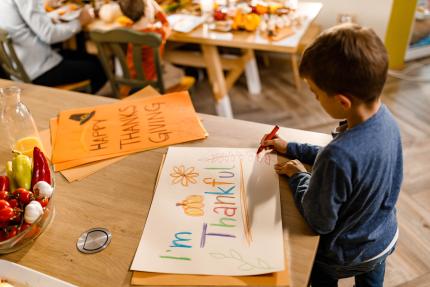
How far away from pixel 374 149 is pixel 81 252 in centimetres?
60

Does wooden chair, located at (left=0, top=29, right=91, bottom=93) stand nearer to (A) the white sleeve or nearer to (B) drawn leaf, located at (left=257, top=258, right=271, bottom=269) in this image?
(A) the white sleeve

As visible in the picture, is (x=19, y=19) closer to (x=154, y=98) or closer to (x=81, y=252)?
(x=154, y=98)

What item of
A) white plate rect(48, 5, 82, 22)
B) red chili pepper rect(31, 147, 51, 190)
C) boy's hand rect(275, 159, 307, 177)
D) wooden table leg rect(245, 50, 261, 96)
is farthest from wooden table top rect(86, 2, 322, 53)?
red chili pepper rect(31, 147, 51, 190)

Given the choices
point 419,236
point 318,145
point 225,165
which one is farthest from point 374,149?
point 419,236

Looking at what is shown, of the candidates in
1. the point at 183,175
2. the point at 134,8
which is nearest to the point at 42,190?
the point at 183,175

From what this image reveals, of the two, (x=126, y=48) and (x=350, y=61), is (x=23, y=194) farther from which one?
(x=126, y=48)

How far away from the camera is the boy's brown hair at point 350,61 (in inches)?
26.1

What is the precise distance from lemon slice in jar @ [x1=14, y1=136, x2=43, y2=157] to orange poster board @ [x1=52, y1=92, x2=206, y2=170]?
0.05 meters

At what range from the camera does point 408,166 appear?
6.48 ft

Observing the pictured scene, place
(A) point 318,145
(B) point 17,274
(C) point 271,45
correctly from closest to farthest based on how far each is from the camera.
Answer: (B) point 17,274 < (A) point 318,145 < (C) point 271,45

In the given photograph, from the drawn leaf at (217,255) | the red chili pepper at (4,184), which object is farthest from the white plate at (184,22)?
the drawn leaf at (217,255)

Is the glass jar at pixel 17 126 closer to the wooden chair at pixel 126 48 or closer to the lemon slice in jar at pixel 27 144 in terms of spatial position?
the lemon slice in jar at pixel 27 144

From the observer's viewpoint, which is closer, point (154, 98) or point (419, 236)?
point (154, 98)

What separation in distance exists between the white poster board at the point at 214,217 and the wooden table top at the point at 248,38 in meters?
1.02
